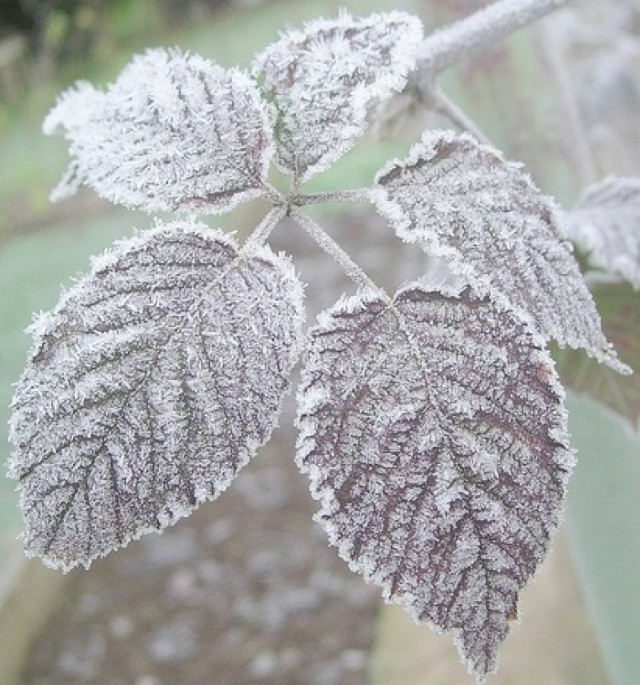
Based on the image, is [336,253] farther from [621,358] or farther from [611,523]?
[611,523]

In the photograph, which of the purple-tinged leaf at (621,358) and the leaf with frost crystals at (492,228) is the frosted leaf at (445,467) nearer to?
the leaf with frost crystals at (492,228)

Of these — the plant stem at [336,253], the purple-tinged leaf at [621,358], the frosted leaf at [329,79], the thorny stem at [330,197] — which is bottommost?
the plant stem at [336,253]

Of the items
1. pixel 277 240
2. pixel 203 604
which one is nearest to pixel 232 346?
pixel 203 604

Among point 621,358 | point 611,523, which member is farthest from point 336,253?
point 611,523

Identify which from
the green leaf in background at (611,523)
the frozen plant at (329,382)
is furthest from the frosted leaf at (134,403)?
the green leaf in background at (611,523)

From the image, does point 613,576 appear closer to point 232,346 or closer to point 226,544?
point 232,346

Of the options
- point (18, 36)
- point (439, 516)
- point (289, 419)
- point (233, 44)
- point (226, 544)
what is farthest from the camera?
point (233, 44)
